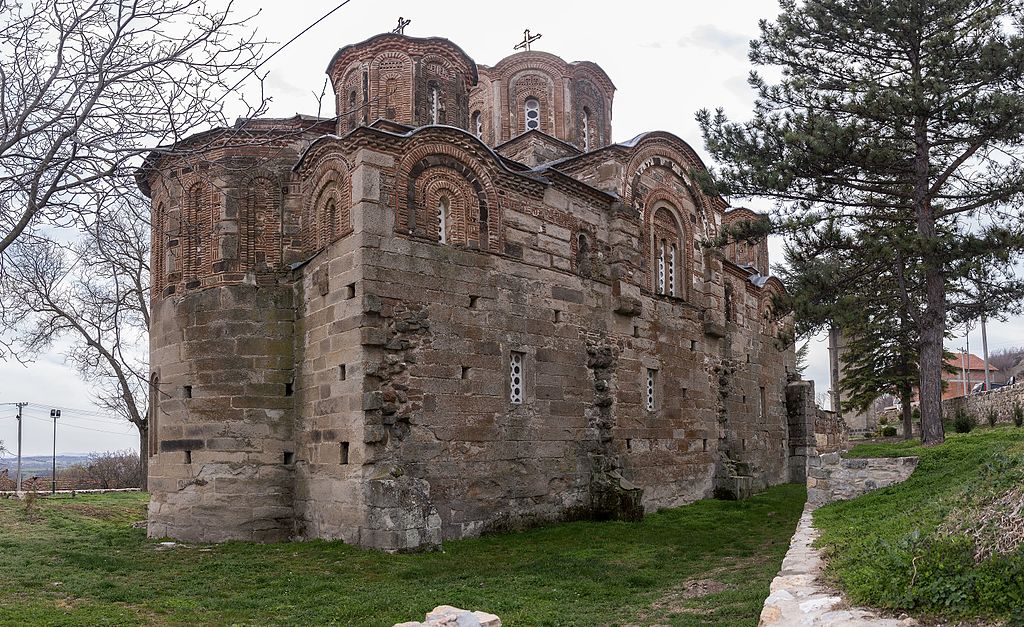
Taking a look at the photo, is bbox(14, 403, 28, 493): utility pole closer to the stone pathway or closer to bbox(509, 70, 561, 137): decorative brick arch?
bbox(509, 70, 561, 137): decorative brick arch

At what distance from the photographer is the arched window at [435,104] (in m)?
16.0

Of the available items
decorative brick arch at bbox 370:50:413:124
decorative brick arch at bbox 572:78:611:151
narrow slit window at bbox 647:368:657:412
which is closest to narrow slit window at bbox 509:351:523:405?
narrow slit window at bbox 647:368:657:412

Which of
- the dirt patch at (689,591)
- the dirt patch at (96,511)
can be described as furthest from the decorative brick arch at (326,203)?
the dirt patch at (96,511)

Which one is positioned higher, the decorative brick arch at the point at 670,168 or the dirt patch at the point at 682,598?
the decorative brick arch at the point at 670,168

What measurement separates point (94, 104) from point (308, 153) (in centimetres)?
648

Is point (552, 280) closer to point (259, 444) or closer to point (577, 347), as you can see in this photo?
point (577, 347)

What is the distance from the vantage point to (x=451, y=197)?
13180 mm

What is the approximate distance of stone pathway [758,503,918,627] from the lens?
519 centimetres

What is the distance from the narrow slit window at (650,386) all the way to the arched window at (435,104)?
21.6 feet

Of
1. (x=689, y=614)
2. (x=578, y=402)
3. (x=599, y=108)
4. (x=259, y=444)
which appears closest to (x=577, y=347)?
(x=578, y=402)

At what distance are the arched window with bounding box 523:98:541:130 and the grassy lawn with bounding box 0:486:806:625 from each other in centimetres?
1059

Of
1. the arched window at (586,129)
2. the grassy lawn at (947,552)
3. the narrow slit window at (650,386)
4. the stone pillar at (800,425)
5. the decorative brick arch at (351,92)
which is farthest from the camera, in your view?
the stone pillar at (800,425)

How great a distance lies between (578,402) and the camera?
1470 cm

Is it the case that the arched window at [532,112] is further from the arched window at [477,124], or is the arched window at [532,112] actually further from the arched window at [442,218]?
the arched window at [442,218]
